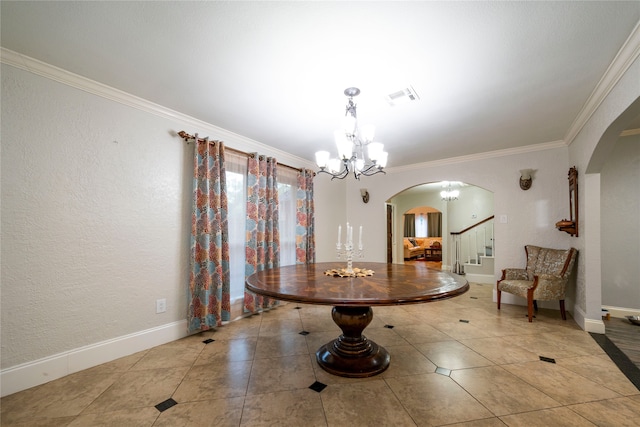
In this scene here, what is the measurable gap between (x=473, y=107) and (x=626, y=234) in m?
2.79

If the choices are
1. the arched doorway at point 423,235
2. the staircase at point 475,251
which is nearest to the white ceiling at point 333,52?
the staircase at point 475,251

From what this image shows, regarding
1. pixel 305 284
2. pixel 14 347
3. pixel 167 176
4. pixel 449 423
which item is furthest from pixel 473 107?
pixel 14 347

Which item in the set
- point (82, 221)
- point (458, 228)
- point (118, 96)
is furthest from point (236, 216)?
point (458, 228)

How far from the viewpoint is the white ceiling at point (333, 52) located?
1.43 metres

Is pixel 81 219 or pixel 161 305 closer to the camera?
pixel 81 219

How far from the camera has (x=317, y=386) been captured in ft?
5.93

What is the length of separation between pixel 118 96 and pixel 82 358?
221 cm

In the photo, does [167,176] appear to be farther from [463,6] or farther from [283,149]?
[463,6]

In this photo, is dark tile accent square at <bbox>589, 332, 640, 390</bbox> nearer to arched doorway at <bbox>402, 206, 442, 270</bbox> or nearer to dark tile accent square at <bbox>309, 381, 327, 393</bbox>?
dark tile accent square at <bbox>309, 381, 327, 393</bbox>

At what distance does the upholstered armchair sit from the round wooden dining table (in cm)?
184

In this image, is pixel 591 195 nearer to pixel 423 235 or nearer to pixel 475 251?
pixel 475 251

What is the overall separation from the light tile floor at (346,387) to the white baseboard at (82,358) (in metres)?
0.07

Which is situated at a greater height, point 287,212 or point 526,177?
point 526,177

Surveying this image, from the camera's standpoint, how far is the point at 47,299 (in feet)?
6.29
